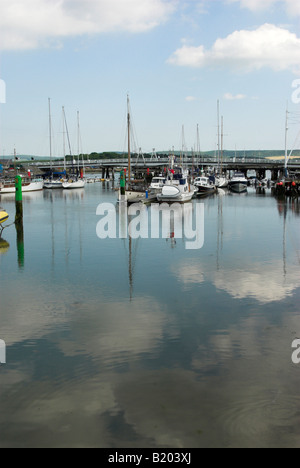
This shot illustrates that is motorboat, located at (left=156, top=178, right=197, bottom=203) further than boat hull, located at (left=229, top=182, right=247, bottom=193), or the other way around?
boat hull, located at (left=229, top=182, right=247, bottom=193)

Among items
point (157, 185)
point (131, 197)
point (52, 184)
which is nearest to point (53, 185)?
point (52, 184)

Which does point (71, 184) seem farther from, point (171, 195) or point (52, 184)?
point (171, 195)

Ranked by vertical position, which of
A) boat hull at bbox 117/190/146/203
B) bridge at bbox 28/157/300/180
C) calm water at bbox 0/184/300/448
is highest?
bridge at bbox 28/157/300/180

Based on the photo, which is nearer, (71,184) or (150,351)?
(150,351)

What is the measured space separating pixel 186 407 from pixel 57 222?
32.1m

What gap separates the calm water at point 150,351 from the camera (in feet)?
26.8

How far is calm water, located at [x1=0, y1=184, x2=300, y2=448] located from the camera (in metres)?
8.17

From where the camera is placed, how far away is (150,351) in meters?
11.3

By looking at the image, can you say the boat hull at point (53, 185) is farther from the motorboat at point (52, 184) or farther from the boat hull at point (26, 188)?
the boat hull at point (26, 188)

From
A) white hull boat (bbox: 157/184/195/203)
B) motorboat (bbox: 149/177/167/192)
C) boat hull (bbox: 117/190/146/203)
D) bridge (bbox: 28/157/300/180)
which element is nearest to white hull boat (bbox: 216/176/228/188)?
bridge (bbox: 28/157/300/180)

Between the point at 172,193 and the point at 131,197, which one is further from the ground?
the point at 172,193

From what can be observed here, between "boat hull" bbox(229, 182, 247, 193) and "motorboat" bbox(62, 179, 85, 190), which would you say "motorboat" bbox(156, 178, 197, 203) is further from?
"motorboat" bbox(62, 179, 85, 190)

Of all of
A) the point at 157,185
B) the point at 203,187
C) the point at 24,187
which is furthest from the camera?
the point at 24,187

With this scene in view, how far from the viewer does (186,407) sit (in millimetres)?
8766
